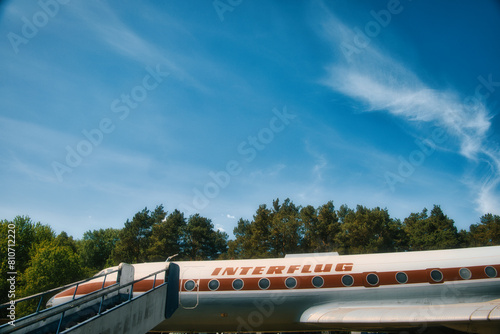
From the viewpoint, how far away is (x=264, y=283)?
11.4 m

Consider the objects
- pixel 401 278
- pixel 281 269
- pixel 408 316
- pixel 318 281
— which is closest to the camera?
pixel 408 316

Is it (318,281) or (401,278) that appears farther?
(318,281)

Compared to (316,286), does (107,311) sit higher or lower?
lower

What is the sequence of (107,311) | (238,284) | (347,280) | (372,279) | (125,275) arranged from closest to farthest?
1. (107,311)
2. (125,275)
3. (372,279)
4. (347,280)
5. (238,284)

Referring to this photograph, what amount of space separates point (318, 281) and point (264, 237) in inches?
1439

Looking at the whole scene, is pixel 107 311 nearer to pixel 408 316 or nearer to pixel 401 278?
pixel 408 316

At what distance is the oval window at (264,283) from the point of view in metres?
11.4

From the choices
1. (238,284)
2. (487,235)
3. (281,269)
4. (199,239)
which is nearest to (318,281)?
(281,269)

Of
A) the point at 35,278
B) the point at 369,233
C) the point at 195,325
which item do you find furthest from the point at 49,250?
the point at 369,233

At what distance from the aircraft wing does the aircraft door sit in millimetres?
4512

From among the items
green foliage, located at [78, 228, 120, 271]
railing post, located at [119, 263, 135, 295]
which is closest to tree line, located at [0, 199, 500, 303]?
green foliage, located at [78, 228, 120, 271]

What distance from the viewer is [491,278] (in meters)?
10.3

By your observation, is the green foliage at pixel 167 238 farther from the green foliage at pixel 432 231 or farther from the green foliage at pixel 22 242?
the green foliage at pixel 432 231

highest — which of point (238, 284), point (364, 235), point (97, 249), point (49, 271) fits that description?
point (364, 235)
